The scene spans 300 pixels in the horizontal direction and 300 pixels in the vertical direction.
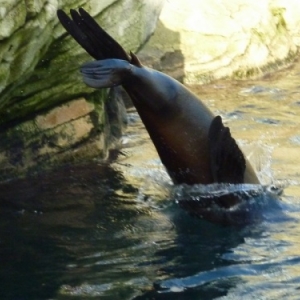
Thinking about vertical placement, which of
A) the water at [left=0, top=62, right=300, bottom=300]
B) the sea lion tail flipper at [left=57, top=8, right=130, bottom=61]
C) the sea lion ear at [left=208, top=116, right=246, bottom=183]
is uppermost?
the sea lion tail flipper at [left=57, top=8, right=130, bottom=61]

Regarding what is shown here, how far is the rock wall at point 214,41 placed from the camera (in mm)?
9703

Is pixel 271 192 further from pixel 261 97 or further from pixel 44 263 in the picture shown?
pixel 261 97

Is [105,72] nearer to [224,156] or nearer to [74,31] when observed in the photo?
[74,31]

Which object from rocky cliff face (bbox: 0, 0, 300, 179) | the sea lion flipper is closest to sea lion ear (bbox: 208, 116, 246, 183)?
the sea lion flipper

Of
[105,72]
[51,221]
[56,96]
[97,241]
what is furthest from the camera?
[56,96]

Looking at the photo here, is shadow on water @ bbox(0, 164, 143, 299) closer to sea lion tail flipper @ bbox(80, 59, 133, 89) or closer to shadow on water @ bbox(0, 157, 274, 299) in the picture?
shadow on water @ bbox(0, 157, 274, 299)

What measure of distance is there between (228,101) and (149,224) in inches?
151

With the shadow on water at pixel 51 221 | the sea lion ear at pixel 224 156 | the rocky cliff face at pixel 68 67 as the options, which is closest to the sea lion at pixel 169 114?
the sea lion ear at pixel 224 156

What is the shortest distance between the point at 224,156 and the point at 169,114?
391 mm

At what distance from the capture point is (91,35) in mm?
4766

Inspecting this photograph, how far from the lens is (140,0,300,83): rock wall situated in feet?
31.8

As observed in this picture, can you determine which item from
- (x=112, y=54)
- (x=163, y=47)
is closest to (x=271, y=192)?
(x=112, y=54)

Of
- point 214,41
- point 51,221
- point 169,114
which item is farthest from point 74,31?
point 214,41

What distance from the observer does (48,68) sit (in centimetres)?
585
